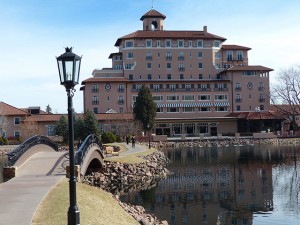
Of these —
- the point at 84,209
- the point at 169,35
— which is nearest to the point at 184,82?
the point at 169,35

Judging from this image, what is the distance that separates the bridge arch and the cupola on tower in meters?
79.2

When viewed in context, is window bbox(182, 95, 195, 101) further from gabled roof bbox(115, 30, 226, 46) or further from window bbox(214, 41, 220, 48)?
window bbox(214, 41, 220, 48)

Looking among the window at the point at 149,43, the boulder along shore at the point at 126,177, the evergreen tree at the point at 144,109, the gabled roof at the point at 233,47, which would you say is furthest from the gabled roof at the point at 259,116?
the boulder along shore at the point at 126,177

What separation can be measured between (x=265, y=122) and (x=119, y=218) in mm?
82312

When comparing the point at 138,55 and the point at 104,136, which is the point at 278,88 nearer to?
the point at 138,55

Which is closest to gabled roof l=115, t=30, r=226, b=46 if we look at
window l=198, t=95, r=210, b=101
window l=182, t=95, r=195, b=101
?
window l=182, t=95, r=195, b=101

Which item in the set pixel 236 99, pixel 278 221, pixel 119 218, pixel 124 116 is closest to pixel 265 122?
pixel 236 99

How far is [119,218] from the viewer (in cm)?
1891

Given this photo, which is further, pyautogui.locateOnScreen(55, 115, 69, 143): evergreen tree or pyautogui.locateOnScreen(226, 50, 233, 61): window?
pyautogui.locateOnScreen(226, 50, 233, 61): window

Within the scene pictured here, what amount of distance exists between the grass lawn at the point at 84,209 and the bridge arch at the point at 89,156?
11.8ft

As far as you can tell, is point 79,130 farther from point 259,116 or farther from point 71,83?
point 71,83

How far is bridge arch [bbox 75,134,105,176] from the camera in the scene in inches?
1075

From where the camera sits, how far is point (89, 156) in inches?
1220

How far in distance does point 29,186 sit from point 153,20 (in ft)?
310
